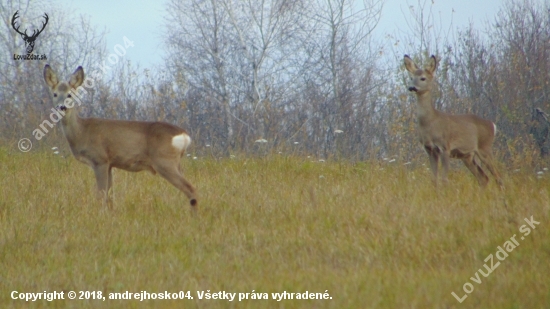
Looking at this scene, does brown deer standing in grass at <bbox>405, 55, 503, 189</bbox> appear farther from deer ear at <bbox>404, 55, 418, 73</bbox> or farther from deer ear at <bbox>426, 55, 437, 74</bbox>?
deer ear at <bbox>404, 55, 418, 73</bbox>

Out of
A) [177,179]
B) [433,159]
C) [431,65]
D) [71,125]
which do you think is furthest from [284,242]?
[431,65]

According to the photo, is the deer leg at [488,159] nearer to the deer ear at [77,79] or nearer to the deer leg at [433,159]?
the deer leg at [433,159]

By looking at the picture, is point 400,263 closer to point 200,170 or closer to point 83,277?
point 83,277

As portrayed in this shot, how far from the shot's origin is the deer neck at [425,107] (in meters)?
9.17

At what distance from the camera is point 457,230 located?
5.35 meters

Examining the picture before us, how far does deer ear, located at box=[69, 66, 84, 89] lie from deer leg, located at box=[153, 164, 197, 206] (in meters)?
1.61

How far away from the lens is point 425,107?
9227mm

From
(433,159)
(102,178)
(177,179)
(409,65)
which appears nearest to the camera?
(177,179)

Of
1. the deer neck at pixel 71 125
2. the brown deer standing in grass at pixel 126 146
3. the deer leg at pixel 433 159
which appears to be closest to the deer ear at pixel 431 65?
the deer leg at pixel 433 159

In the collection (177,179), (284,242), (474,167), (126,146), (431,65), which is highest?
(431,65)

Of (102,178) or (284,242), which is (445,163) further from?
(102,178)

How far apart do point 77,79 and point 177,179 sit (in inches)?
76.7

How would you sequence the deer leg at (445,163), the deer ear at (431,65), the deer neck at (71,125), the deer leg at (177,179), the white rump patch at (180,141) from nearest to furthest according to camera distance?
1. the deer leg at (177,179)
2. the white rump patch at (180,141)
3. the deer neck at (71,125)
4. the deer leg at (445,163)
5. the deer ear at (431,65)

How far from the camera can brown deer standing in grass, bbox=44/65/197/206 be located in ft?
24.5
